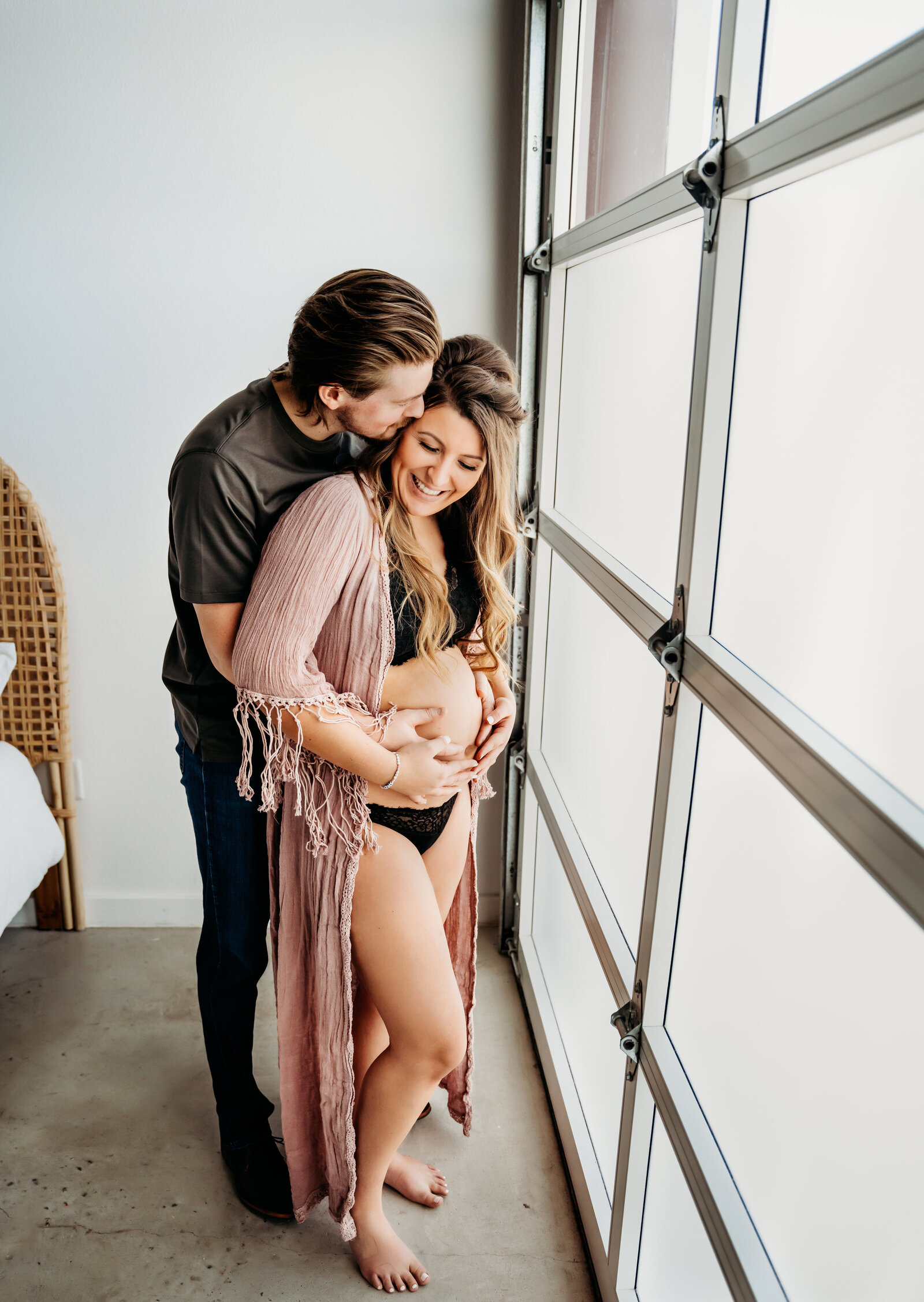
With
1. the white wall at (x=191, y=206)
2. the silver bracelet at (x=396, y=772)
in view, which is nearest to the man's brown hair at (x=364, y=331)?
the silver bracelet at (x=396, y=772)

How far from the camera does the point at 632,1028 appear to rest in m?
1.43

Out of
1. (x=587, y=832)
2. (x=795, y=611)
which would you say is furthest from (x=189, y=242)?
(x=795, y=611)

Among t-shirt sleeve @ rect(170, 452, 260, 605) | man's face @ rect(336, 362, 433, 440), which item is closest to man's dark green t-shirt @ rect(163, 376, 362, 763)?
t-shirt sleeve @ rect(170, 452, 260, 605)

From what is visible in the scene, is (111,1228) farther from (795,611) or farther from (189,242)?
(189,242)

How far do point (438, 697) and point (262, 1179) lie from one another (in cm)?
103

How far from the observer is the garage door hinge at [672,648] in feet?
4.01

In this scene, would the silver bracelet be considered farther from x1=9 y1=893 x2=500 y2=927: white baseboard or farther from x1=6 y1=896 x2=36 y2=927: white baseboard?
x1=6 y1=896 x2=36 y2=927: white baseboard

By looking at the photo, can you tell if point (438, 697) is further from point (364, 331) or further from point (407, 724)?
point (364, 331)

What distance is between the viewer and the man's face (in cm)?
139

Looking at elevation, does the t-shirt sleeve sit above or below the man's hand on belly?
above

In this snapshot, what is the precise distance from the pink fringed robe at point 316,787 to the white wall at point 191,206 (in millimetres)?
1068

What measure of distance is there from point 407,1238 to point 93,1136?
712 mm

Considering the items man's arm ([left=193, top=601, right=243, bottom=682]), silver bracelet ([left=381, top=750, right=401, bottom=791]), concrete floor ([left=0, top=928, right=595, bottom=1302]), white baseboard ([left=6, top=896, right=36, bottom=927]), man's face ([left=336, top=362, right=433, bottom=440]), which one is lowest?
concrete floor ([left=0, top=928, right=595, bottom=1302])

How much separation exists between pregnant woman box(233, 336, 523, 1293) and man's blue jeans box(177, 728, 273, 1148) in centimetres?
9
